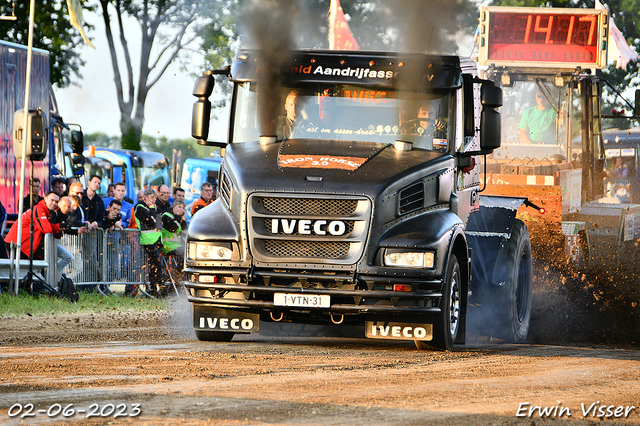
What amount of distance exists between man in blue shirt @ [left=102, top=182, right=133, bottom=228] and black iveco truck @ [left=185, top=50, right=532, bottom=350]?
9.53m

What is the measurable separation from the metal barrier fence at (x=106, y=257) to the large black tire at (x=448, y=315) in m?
8.31

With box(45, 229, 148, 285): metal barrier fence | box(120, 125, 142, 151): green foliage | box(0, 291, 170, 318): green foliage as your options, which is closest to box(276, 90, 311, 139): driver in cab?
box(0, 291, 170, 318): green foliage

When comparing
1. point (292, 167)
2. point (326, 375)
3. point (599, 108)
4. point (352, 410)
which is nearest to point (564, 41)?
point (599, 108)

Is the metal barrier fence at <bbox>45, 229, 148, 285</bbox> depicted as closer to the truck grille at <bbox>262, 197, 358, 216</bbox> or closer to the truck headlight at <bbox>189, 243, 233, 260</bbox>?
the truck headlight at <bbox>189, 243, 233, 260</bbox>

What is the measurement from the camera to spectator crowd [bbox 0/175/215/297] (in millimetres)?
15531

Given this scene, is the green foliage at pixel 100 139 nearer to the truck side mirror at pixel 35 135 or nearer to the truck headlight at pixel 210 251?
the truck side mirror at pixel 35 135

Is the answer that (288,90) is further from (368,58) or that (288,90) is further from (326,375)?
(326,375)

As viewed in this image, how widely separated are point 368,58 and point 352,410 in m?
4.82

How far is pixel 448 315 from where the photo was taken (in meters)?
9.03

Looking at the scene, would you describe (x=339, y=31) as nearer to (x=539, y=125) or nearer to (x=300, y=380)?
(x=539, y=125)

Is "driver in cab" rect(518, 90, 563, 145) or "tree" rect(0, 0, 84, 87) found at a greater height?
"tree" rect(0, 0, 84, 87)

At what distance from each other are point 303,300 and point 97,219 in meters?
10.6

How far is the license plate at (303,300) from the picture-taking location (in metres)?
8.55

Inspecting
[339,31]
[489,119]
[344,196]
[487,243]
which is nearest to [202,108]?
[344,196]
